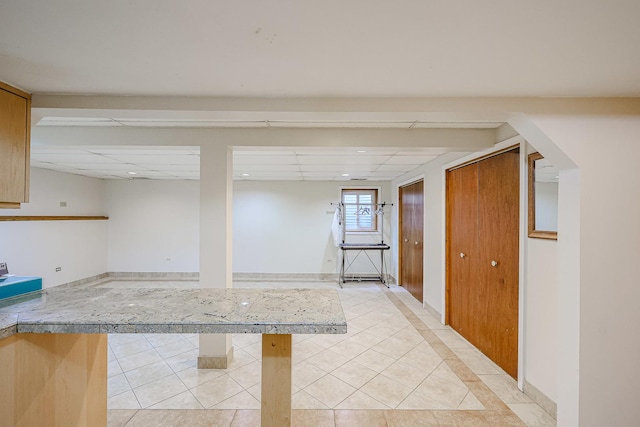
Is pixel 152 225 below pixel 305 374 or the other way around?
the other way around

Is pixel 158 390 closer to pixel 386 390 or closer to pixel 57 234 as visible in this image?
pixel 386 390

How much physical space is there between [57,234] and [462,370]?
671 centimetres

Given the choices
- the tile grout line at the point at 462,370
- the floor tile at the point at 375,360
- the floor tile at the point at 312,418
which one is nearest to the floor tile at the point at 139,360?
the floor tile at the point at 312,418

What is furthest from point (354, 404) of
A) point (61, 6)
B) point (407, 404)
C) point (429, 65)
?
point (61, 6)

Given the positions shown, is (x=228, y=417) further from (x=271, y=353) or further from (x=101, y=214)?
(x=101, y=214)

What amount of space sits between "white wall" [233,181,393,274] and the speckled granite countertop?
15.0 ft

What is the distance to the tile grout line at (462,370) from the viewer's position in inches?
→ 85.7

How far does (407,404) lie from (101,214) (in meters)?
7.01

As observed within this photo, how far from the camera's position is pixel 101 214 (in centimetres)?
618

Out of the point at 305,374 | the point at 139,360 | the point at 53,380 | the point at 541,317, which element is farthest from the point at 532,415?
the point at 139,360

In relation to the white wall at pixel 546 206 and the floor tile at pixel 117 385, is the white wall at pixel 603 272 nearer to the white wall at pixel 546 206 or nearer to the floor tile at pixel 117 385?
the white wall at pixel 546 206

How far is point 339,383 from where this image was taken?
8.16 feet

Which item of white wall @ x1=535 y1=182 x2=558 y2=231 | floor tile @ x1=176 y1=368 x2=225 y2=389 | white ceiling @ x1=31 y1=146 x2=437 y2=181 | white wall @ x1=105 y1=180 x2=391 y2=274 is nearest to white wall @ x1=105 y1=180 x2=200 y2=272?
white wall @ x1=105 y1=180 x2=391 y2=274

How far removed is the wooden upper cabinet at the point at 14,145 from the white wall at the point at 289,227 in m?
4.60
